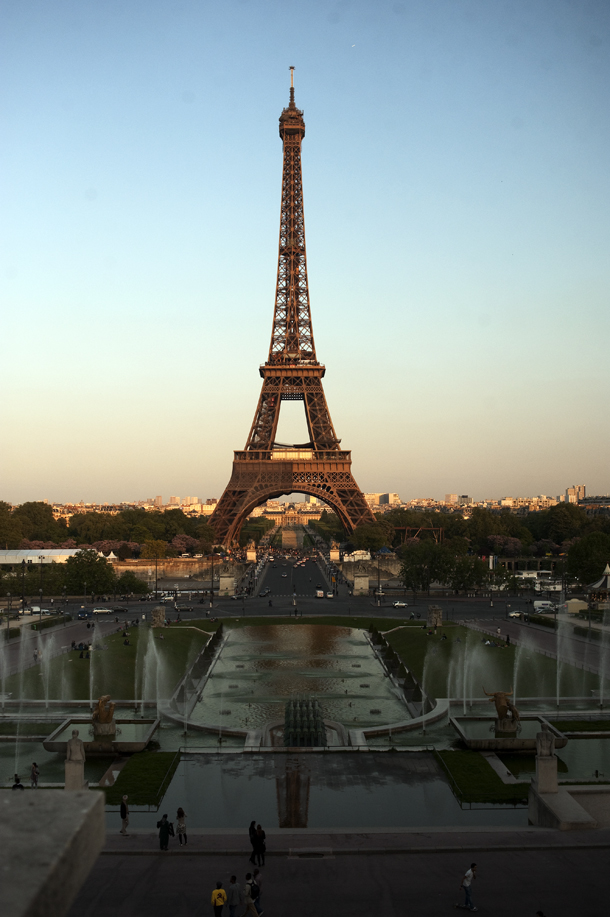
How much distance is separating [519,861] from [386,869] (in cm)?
355

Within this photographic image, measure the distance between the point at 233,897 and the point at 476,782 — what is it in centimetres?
1202

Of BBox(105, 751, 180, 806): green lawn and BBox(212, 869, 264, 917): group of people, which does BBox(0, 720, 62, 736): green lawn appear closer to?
BBox(105, 751, 180, 806): green lawn

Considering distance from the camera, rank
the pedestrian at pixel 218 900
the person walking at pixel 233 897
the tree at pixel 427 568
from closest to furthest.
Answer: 1. the pedestrian at pixel 218 900
2. the person walking at pixel 233 897
3. the tree at pixel 427 568

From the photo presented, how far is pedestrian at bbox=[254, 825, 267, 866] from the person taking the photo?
20.1 m

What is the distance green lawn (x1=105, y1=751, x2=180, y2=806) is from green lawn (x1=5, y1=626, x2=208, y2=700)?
1166 cm

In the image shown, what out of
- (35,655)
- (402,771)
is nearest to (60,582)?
(35,655)

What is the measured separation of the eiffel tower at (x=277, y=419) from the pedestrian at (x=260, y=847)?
9022 centimetres

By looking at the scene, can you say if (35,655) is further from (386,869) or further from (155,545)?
(155,545)

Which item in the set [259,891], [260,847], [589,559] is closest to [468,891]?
[259,891]

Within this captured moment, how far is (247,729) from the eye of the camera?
3444 centimetres

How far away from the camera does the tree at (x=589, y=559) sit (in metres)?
80.7

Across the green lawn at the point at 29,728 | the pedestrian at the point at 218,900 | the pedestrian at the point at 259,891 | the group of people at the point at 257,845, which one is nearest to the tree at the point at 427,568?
the green lawn at the point at 29,728

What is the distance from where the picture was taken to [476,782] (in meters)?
26.9

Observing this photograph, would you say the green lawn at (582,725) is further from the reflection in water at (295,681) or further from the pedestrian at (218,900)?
the pedestrian at (218,900)
